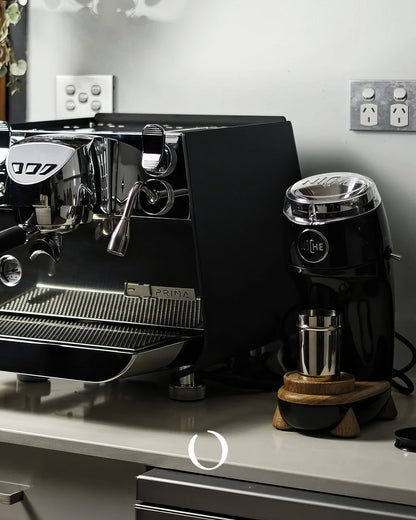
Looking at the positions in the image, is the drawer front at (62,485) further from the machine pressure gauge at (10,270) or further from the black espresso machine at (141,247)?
the machine pressure gauge at (10,270)

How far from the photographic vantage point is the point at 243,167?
4.25 ft

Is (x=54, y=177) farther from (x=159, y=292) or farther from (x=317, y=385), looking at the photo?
(x=317, y=385)

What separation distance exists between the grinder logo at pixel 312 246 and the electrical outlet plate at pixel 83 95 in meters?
0.61

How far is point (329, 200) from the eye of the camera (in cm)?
118

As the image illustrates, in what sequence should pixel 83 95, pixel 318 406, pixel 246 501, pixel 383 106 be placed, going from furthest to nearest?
pixel 83 95
pixel 383 106
pixel 318 406
pixel 246 501

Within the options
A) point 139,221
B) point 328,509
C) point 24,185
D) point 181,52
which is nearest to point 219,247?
point 139,221

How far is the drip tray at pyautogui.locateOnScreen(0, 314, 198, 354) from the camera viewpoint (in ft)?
3.98

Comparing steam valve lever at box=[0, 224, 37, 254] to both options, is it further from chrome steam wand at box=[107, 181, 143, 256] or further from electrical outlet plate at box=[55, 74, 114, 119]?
electrical outlet plate at box=[55, 74, 114, 119]

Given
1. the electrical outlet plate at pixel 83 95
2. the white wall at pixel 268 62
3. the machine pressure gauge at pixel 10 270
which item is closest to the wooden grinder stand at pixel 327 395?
the white wall at pixel 268 62

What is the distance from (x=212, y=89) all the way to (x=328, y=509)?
84cm

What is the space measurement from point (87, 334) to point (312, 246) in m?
0.33

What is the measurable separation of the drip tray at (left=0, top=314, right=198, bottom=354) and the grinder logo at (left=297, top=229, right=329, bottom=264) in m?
0.19

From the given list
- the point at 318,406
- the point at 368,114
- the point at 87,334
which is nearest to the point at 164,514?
the point at 318,406

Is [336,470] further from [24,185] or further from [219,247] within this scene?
[24,185]
